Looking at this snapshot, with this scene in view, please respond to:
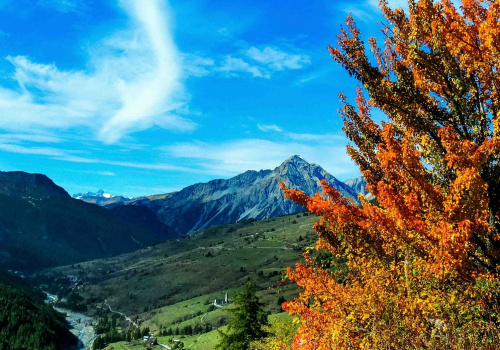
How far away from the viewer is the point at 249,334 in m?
36.7

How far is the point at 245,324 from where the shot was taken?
3684 centimetres

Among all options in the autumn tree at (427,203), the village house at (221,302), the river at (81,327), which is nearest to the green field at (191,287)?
the village house at (221,302)

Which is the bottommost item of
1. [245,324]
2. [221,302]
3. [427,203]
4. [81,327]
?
[81,327]

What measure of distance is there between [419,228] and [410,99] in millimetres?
4558

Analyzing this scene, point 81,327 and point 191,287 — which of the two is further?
point 191,287

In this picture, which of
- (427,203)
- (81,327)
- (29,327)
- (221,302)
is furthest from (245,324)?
(81,327)

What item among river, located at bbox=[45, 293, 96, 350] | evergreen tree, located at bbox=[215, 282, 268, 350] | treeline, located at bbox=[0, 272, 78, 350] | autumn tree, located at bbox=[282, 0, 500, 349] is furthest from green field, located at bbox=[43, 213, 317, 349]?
autumn tree, located at bbox=[282, 0, 500, 349]

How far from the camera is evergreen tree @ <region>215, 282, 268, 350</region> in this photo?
119 feet

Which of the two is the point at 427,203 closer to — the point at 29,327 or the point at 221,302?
the point at 221,302

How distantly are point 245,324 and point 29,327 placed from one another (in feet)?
404

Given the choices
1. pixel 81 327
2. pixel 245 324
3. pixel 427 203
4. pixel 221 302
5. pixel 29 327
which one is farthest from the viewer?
pixel 81 327

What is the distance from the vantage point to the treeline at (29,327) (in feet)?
358

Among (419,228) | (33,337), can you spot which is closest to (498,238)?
(419,228)

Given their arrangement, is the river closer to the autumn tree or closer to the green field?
the green field
